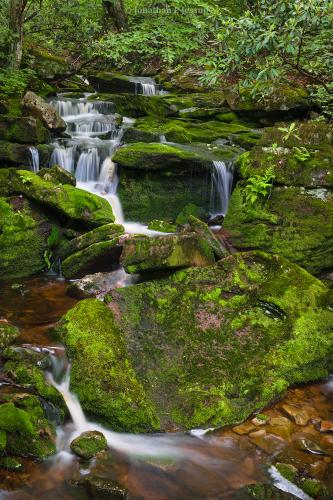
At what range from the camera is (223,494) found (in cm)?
423

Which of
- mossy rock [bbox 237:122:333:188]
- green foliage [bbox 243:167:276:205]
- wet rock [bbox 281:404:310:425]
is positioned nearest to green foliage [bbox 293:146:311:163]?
mossy rock [bbox 237:122:333:188]

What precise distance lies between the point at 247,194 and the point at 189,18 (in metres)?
8.90

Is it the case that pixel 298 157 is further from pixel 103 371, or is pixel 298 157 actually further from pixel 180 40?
pixel 180 40

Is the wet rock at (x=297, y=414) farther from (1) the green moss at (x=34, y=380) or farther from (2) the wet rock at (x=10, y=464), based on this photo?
(2) the wet rock at (x=10, y=464)

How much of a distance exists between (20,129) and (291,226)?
7.12 m

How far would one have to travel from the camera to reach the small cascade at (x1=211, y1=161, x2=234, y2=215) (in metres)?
11.2

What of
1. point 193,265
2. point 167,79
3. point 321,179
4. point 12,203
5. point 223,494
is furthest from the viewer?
point 167,79

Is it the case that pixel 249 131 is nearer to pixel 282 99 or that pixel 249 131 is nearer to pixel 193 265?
pixel 282 99

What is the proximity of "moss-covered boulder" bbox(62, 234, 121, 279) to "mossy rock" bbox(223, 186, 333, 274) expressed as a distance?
2267mm

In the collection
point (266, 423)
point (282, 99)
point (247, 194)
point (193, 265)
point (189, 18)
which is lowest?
point (266, 423)

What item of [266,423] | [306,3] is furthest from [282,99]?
[266,423]

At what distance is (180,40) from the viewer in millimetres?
13664

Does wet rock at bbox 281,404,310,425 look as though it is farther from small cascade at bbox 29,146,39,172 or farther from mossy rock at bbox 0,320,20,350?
small cascade at bbox 29,146,39,172

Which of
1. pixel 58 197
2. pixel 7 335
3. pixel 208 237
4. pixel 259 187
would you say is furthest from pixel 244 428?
pixel 58 197
